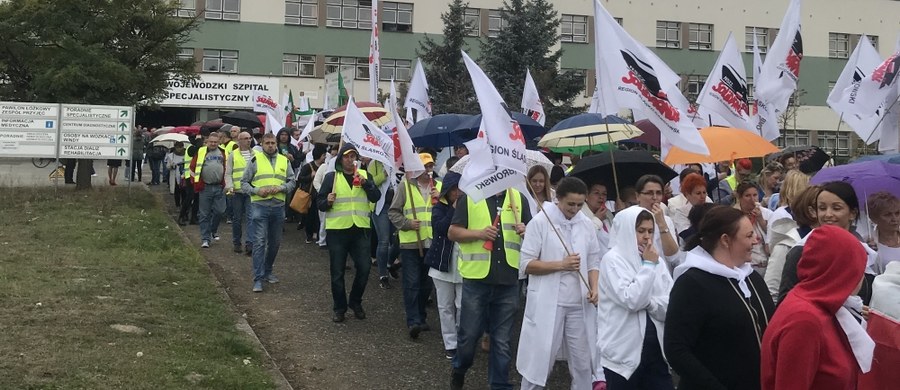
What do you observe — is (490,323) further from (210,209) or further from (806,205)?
(210,209)

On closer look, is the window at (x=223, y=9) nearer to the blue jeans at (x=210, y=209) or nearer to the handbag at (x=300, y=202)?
the blue jeans at (x=210, y=209)

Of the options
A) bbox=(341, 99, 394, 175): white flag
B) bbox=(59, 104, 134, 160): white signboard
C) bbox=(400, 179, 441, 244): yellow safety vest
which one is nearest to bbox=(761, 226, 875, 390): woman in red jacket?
bbox=(400, 179, 441, 244): yellow safety vest

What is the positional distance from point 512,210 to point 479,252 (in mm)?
495

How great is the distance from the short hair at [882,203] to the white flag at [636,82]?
1821mm

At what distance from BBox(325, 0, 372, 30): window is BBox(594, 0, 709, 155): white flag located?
143ft

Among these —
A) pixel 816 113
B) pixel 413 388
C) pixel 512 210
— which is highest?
pixel 816 113

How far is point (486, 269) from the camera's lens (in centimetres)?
712

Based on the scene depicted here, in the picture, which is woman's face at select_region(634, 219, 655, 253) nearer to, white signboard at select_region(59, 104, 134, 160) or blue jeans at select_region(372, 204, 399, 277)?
blue jeans at select_region(372, 204, 399, 277)

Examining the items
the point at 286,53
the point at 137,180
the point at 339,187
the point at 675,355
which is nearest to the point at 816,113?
the point at 286,53

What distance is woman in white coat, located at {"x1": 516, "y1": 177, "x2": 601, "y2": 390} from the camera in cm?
629

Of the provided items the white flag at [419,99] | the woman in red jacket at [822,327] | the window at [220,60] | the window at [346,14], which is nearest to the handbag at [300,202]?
the white flag at [419,99]

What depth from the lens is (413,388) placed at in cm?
730

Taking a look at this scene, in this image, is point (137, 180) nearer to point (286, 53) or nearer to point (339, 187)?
point (339, 187)

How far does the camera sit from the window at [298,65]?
48625 mm
